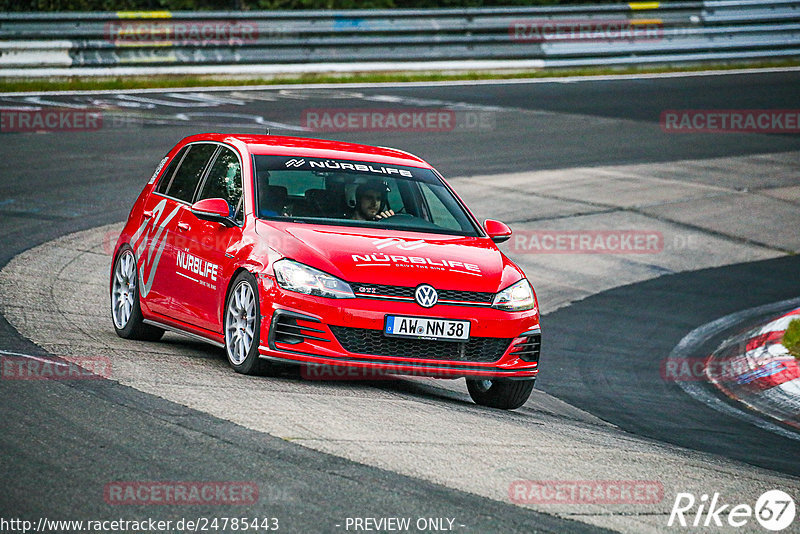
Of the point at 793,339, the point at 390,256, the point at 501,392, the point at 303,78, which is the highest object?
the point at 303,78

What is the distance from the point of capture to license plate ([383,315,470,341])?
748 cm

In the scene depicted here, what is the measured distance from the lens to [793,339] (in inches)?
436

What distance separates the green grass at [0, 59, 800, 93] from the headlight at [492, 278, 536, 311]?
672 inches

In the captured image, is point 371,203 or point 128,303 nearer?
point 371,203

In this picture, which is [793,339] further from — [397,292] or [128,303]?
[128,303]

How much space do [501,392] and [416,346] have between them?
99 centimetres

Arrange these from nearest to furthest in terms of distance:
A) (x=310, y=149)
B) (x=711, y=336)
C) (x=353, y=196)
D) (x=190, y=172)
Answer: (x=353, y=196) → (x=310, y=149) → (x=190, y=172) → (x=711, y=336)

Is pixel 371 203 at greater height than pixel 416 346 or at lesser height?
greater

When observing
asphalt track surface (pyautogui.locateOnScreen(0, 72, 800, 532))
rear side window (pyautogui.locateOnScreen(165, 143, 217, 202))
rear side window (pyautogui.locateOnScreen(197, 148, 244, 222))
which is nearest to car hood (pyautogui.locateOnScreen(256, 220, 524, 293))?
rear side window (pyautogui.locateOnScreen(197, 148, 244, 222))

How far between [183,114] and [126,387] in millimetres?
14869

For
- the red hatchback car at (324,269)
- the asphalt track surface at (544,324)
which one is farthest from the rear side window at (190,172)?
the asphalt track surface at (544,324)

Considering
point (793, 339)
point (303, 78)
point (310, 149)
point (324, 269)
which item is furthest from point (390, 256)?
point (303, 78)

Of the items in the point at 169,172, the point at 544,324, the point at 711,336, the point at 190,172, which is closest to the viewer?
the point at 190,172

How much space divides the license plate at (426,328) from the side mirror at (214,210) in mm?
1446
